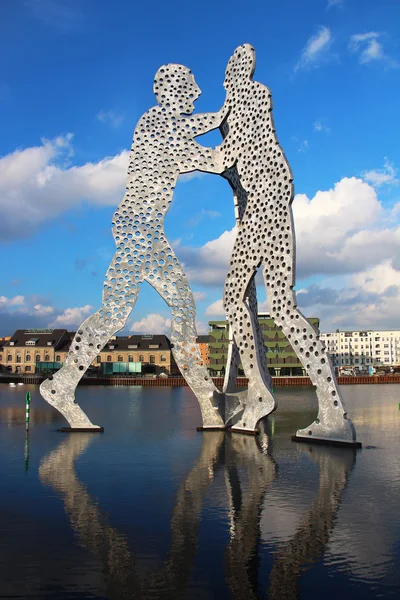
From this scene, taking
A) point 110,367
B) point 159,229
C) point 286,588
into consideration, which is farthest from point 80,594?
point 110,367

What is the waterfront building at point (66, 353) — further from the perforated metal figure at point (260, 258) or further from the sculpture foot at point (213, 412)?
the perforated metal figure at point (260, 258)

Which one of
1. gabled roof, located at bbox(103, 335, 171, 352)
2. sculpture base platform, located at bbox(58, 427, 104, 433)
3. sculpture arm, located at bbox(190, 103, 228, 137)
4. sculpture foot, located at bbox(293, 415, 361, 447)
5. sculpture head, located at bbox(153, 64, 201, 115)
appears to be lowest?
sculpture base platform, located at bbox(58, 427, 104, 433)

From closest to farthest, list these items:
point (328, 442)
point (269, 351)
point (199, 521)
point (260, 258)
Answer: point (199, 521) → point (328, 442) → point (260, 258) → point (269, 351)

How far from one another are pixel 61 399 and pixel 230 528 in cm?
1088

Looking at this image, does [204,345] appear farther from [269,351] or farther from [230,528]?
[230,528]

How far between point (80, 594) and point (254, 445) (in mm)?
10140

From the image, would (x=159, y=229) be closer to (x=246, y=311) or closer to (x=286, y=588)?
(x=246, y=311)

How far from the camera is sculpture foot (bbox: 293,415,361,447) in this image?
15.0 m

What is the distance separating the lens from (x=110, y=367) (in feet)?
295

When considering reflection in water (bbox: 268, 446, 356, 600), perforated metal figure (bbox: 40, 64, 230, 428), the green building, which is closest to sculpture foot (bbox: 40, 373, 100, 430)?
perforated metal figure (bbox: 40, 64, 230, 428)

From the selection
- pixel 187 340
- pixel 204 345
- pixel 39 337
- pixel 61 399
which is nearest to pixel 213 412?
pixel 187 340

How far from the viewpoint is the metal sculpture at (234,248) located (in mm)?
16609

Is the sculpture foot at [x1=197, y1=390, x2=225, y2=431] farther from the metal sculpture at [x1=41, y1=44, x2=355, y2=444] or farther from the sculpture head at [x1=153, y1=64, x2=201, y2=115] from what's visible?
the sculpture head at [x1=153, y1=64, x2=201, y2=115]

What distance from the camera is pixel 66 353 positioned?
3612 inches
